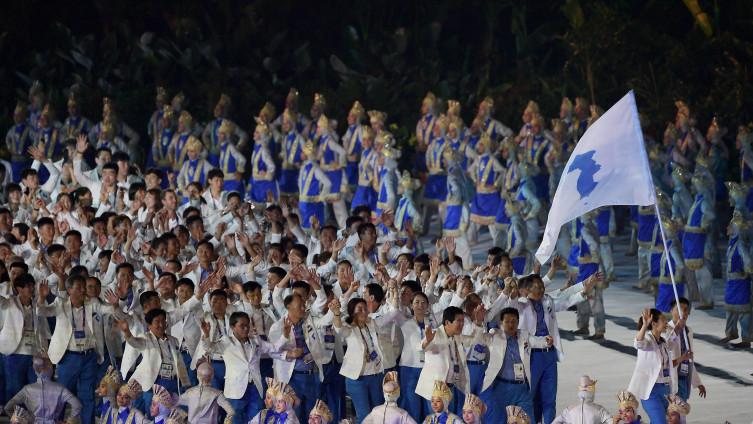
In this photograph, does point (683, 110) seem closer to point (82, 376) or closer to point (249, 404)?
point (249, 404)

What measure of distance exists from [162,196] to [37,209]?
1.42m

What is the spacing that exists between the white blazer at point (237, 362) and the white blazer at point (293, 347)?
7 centimetres

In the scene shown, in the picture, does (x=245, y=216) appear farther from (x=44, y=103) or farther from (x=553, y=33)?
(x=553, y=33)

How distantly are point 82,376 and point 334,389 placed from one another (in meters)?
2.21

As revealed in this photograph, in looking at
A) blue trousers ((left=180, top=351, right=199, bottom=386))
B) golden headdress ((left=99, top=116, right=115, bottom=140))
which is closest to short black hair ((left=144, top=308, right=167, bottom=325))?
blue trousers ((left=180, top=351, right=199, bottom=386))

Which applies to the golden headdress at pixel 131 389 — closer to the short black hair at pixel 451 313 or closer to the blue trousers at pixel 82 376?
the blue trousers at pixel 82 376

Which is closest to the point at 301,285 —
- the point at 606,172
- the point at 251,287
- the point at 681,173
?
the point at 251,287

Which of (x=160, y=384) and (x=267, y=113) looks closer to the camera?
(x=160, y=384)

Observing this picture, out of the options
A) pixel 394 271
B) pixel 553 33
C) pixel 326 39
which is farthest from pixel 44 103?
pixel 394 271

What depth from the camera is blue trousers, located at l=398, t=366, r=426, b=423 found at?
630 inches

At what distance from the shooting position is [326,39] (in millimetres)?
33094

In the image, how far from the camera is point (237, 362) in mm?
15539

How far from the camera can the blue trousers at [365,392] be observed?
1565cm

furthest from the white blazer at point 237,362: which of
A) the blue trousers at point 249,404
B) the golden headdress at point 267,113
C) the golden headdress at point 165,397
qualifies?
the golden headdress at point 267,113
